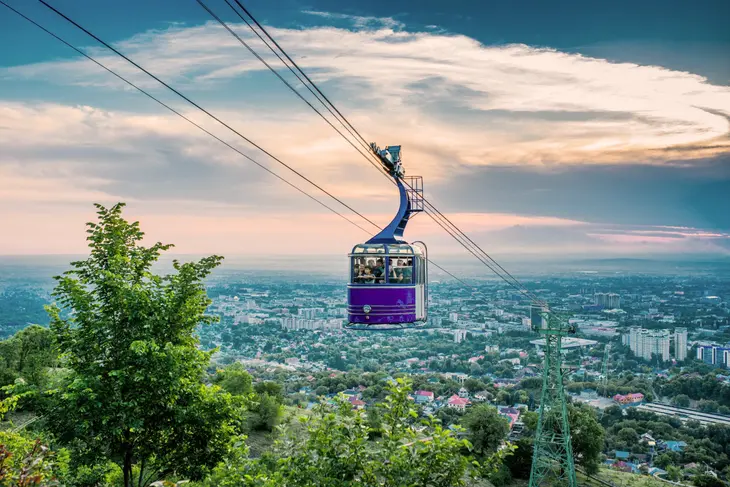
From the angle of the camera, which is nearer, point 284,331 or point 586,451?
point 586,451

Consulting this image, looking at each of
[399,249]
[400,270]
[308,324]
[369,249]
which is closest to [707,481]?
[400,270]

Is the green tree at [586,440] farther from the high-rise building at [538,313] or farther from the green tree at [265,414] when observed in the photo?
the green tree at [265,414]

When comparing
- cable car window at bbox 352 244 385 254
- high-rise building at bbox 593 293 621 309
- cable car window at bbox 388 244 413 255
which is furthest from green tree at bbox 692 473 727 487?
high-rise building at bbox 593 293 621 309

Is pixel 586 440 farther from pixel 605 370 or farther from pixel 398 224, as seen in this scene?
pixel 605 370

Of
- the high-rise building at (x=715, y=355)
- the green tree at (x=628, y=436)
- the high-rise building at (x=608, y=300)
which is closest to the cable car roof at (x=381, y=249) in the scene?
the green tree at (x=628, y=436)

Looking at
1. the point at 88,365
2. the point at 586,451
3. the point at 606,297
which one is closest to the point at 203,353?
the point at 88,365

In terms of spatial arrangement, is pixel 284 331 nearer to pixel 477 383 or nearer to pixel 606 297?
pixel 477 383
